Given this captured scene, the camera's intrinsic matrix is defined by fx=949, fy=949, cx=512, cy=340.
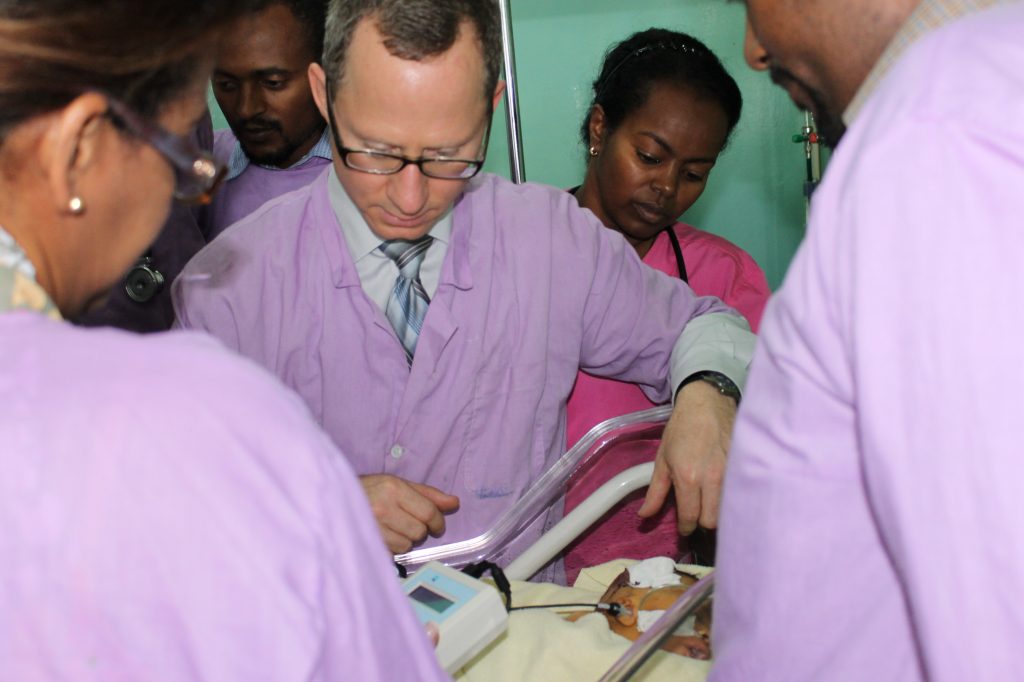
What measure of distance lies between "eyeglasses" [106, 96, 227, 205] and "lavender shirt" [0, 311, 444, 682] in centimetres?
21

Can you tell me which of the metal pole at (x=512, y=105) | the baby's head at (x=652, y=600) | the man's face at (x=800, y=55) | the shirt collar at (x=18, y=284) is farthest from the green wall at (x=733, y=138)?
the shirt collar at (x=18, y=284)

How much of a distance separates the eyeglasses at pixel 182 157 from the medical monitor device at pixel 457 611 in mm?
601

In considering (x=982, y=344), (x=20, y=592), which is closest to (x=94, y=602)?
(x=20, y=592)

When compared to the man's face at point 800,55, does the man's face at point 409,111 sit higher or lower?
lower

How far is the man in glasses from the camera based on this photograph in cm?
156

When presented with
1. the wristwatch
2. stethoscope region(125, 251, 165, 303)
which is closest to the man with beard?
stethoscope region(125, 251, 165, 303)

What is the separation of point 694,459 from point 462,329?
1.72 ft

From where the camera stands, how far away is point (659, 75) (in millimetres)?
2371

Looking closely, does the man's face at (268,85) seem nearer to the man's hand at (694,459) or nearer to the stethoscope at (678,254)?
the stethoscope at (678,254)

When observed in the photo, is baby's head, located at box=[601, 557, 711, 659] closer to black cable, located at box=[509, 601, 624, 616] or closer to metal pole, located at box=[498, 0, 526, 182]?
black cable, located at box=[509, 601, 624, 616]

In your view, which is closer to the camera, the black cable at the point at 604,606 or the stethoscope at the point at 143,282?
the black cable at the point at 604,606

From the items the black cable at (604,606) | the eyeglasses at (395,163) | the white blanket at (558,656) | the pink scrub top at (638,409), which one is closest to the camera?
the white blanket at (558,656)

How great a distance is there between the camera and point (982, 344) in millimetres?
635

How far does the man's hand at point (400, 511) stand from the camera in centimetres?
161
